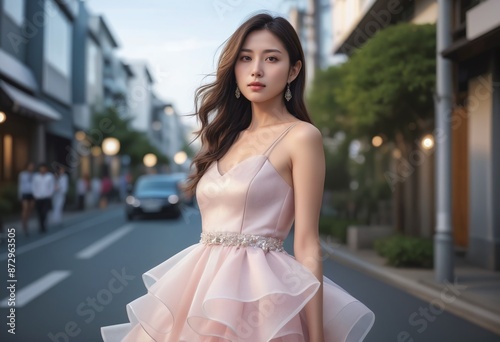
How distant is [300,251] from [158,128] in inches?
3880

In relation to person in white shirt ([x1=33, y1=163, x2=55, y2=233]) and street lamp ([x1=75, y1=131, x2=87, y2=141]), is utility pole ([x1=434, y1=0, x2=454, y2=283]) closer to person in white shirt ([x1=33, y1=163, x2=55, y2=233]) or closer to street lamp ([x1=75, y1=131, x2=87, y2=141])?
person in white shirt ([x1=33, y1=163, x2=55, y2=233])

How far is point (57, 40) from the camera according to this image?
32.0 metres

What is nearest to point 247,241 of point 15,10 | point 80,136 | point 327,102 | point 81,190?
point 327,102

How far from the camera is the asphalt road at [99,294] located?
6289mm

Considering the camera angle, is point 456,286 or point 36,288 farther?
point 456,286

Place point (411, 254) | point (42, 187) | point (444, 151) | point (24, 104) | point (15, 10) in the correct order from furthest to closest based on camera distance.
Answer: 1. point (15, 10)
2. point (24, 104)
3. point (42, 187)
4. point (411, 254)
5. point (444, 151)

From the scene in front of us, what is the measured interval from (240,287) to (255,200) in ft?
1.00

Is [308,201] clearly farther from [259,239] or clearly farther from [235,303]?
[235,303]

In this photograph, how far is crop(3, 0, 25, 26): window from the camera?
894 inches

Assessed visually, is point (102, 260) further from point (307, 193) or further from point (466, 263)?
point (307, 193)

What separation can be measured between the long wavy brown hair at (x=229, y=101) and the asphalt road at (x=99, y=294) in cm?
398

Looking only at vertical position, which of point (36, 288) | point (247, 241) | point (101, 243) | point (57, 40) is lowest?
point (101, 243)

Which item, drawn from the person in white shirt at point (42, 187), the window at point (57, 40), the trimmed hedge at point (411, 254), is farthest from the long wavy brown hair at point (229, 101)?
the window at point (57, 40)

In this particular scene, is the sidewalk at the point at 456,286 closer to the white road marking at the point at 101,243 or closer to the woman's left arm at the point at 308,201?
the white road marking at the point at 101,243
